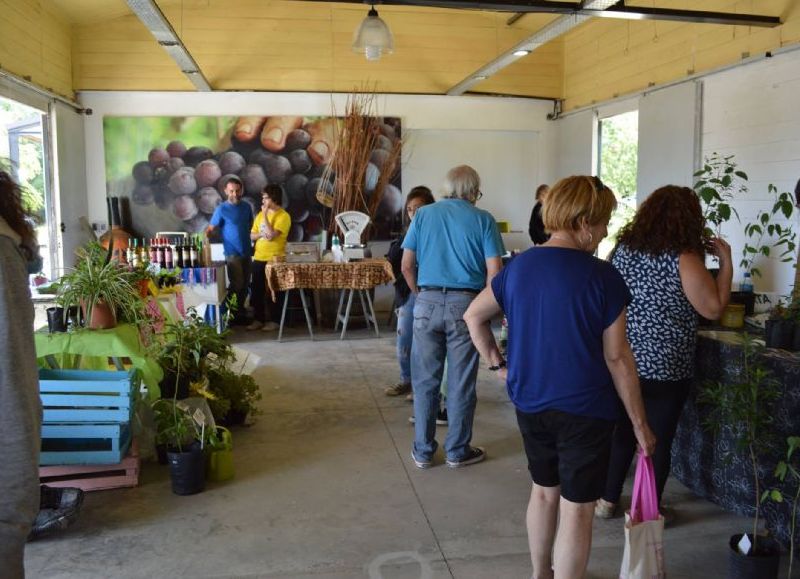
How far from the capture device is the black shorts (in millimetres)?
2162

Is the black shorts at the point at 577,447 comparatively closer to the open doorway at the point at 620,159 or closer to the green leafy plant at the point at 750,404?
the green leafy plant at the point at 750,404

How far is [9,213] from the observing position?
1.68 m

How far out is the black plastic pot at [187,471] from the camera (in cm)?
346

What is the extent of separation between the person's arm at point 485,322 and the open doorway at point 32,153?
5632 millimetres

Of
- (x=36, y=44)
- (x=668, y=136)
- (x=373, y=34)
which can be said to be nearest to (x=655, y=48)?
(x=668, y=136)

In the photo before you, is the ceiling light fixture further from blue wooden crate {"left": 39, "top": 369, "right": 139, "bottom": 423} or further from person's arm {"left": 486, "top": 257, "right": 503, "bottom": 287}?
blue wooden crate {"left": 39, "top": 369, "right": 139, "bottom": 423}

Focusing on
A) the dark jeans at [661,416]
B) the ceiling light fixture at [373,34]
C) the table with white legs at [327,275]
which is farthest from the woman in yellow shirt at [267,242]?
the dark jeans at [661,416]

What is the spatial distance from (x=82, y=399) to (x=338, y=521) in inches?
53.3

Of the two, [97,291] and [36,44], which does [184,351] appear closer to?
[97,291]

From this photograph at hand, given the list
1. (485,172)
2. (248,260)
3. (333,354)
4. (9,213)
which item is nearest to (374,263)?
(333,354)

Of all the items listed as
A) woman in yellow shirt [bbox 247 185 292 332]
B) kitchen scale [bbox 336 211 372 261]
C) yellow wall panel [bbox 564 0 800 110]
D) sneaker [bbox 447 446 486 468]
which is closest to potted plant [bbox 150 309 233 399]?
sneaker [bbox 447 446 486 468]

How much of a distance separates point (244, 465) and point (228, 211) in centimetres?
467

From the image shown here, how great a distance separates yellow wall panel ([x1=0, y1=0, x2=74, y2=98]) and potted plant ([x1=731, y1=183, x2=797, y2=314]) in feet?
20.9

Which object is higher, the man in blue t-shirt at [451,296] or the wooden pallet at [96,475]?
the man in blue t-shirt at [451,296]
